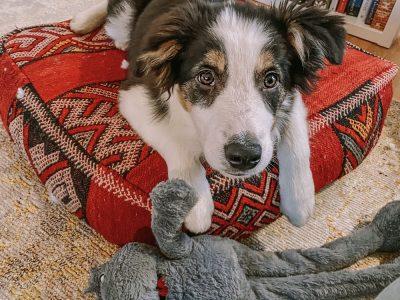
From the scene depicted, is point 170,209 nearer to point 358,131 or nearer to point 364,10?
point 358,131

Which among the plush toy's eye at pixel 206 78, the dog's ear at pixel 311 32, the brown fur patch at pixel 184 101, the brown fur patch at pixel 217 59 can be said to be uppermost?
the dog's ear at pixel 311 32

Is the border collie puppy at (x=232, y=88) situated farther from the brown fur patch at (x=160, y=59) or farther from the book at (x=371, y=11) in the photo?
the book at (x=371, y=11)

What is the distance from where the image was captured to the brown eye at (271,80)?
1.42 meters

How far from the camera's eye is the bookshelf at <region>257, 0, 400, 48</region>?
10.4ft

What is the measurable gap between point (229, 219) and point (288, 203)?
0.71 ft

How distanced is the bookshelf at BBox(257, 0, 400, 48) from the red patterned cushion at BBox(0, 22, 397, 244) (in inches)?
43.7

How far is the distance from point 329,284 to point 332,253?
0.17 m

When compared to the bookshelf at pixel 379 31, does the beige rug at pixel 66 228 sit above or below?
below

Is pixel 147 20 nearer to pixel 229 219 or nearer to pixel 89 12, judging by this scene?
pixel 89 12

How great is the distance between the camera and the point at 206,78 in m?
1.41

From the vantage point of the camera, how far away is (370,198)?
6.74 ft

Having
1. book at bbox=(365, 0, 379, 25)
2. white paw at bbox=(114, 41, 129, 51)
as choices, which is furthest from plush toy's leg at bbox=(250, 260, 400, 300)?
book at bbox=(365, 0, 379, 25)

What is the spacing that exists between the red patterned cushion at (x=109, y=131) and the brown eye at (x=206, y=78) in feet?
1.15

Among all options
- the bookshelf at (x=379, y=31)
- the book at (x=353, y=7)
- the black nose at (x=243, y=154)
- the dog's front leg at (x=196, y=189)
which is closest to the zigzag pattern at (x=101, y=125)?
the dog's front leg at (x=196, y=189)
